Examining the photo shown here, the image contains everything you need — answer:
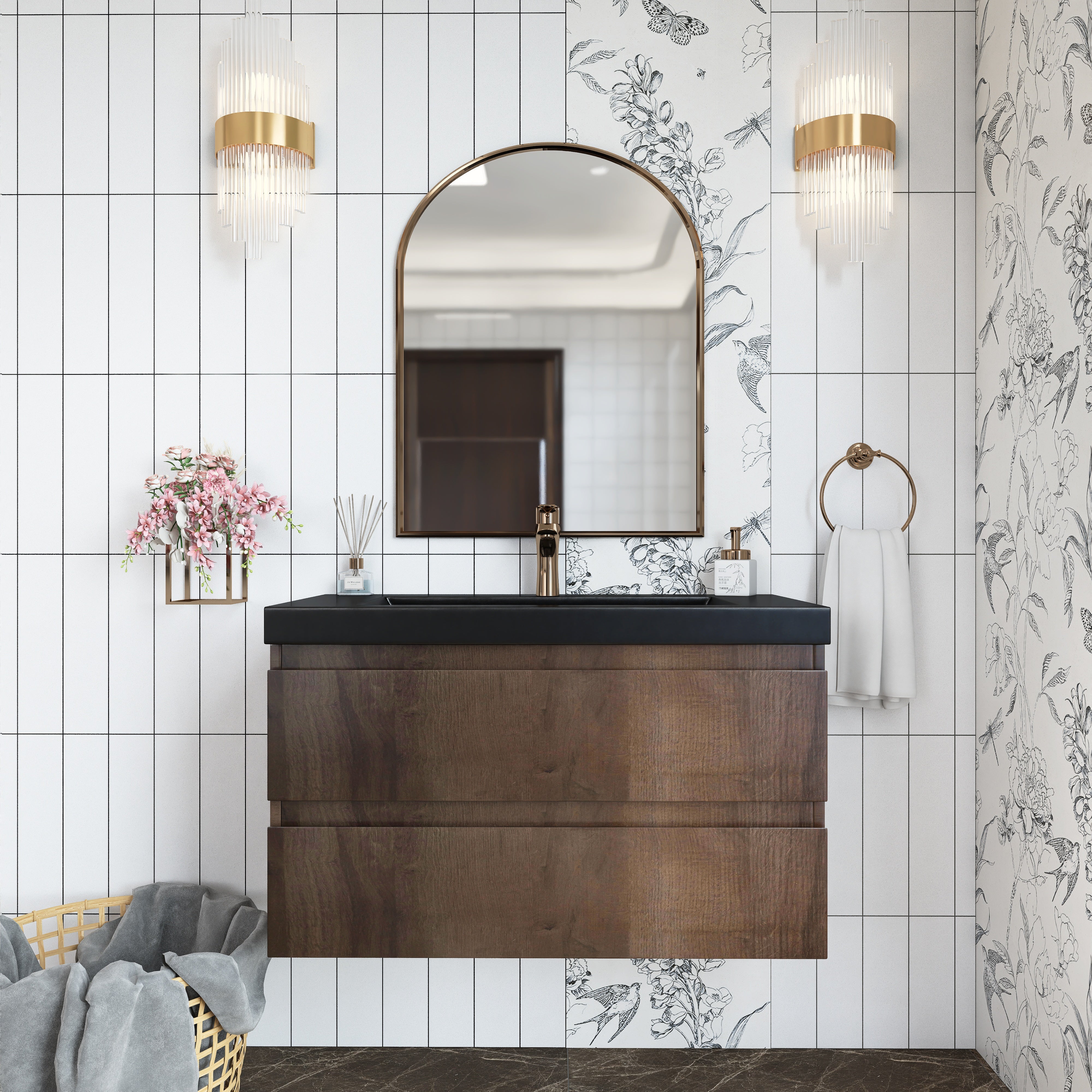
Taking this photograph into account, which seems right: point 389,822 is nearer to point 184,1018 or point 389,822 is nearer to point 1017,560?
point 184,1018

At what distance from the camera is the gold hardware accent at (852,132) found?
5.28ft

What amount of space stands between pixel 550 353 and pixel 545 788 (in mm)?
873

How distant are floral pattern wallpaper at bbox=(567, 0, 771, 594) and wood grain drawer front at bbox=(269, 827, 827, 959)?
1.84ft

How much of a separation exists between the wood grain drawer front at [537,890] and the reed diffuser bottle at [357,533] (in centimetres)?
51

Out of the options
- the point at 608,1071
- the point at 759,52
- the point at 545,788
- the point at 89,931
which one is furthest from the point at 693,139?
the point at 89,931

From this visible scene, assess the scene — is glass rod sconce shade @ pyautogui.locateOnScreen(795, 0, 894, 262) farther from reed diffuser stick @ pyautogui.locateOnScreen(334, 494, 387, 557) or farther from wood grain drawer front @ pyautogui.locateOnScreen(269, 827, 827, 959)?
wood grain drawer front @ pyautogui.locateOnScreen(269, 827, 827, 959)

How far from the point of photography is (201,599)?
166cm

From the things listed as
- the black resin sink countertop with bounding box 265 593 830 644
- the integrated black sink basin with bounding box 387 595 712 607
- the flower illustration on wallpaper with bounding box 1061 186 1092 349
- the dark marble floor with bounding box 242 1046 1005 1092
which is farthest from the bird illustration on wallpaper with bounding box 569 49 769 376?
the dark marble floor with bounding box 242 1046 1005 1092

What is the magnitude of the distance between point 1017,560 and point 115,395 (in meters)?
1.78

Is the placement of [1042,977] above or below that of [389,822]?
below

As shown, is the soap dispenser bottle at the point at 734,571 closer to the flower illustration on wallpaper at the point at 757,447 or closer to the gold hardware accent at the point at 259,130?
the flower illustration on wallpaper at the point at 757,447

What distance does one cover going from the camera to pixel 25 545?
5.63ft

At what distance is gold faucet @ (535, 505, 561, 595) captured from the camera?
1.59m

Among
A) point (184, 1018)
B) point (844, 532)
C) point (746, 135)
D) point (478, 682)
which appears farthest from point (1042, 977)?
point (746, 135)
